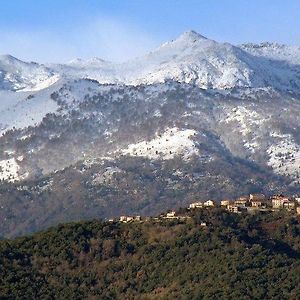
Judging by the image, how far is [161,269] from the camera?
106812 millimetres

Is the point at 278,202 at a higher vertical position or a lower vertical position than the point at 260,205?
higher

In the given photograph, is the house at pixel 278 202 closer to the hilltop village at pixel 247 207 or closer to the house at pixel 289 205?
the hilltop village at pixel 247 207

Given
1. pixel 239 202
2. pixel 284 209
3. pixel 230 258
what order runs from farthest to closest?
pixel 239 202 → pixel 284 209 → pixel 230 258

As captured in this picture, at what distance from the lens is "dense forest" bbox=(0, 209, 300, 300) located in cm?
10025

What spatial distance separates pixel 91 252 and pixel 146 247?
16.0 ft

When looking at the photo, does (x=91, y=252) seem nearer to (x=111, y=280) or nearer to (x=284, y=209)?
(x=111, y=280)

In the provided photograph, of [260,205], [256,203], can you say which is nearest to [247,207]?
[260,205]

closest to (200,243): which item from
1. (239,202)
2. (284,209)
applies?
(284,209)

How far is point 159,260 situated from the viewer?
109 meters

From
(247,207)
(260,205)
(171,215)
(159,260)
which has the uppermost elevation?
(260,205)

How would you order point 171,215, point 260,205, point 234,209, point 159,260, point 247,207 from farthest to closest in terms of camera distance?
point 260,205 < point 247,207 < point 171,215 < point 234,209 < point 159,260

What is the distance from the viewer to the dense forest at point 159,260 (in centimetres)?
10025

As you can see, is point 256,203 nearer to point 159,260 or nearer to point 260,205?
point 260,205

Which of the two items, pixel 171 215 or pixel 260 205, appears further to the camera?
pixel 260 205
